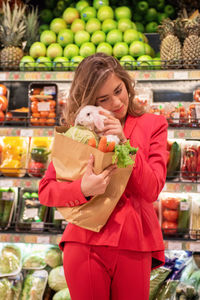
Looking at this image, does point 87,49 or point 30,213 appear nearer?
point 30,213

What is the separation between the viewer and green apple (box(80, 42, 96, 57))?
2.64m

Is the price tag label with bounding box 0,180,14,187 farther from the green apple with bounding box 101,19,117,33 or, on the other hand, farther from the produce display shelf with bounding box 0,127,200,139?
the green apple with bounding box 101,19,117,33

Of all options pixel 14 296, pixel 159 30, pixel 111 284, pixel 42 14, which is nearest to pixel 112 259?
pixel 111 284

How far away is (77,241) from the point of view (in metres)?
1.21

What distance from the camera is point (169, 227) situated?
7.86 ft

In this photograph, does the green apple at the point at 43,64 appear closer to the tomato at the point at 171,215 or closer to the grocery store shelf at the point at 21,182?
the grocery store shelf at the point at 21,182

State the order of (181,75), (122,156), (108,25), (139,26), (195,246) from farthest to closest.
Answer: (139,26), (108,25), (181,75), (195,246), (122,156)

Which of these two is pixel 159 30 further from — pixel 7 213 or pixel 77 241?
pixel 77 241

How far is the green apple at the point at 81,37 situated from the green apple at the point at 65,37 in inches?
1.8

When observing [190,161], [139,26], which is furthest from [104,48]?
[190,161]

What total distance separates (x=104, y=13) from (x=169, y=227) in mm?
1758

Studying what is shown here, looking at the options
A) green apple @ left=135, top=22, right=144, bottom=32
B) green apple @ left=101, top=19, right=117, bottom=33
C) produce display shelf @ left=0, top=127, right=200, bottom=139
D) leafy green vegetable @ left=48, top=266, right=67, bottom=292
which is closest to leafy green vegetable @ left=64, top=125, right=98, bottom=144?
produce display shelf @ left=0, top=127, right=200, bottom=139

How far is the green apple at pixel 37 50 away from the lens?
107 inches

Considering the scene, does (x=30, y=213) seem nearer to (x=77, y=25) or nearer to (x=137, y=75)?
(x=137, y=75)
